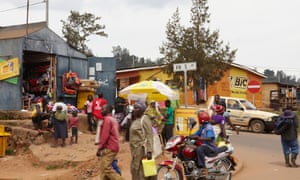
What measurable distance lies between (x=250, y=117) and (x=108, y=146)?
14.7m

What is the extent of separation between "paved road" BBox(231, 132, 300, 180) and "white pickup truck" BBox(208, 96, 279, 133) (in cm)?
248

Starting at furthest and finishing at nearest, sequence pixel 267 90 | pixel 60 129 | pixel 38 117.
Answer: pixel 267 90 < pixel 38 117 < pixel 60 129

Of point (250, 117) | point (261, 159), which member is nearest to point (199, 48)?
point (250, 117)

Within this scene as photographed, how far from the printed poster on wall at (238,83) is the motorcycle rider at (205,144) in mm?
28981

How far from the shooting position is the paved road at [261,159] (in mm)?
10062

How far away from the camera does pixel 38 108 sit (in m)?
14.7

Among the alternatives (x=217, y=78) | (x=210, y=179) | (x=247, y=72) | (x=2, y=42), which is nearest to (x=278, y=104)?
(x=247, y=72)

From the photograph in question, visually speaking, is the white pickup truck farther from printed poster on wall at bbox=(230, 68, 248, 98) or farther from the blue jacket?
printed poster on wall at bbox=(230, 68, 248, 98)

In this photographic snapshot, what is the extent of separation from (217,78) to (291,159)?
16767 mm

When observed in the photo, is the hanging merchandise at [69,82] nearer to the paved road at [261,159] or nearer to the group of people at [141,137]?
the paved road at [261,159]

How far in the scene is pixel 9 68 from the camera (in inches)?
679

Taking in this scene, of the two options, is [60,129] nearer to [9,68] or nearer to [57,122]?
[57,122]

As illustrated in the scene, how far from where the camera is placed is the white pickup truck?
68.4 feet

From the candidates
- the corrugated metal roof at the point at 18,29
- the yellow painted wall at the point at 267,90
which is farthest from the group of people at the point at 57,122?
the yellow painted wall at the point at 267,90
